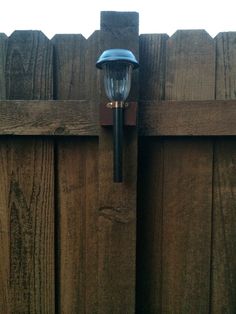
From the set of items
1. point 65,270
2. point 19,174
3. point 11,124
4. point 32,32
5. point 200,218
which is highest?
point 32,32

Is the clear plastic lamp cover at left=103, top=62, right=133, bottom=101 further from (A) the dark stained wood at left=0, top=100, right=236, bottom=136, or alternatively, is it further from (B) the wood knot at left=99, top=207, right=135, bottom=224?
(B) the wood knot at left=99, top=207, right=135, bottom=224

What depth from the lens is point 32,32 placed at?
4.73ft

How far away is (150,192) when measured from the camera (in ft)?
4.81

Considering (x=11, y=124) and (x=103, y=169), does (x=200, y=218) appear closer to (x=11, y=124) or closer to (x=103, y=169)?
(x=103, y=169)

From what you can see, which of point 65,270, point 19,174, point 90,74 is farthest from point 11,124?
point 65,270

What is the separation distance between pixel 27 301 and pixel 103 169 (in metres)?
0.74

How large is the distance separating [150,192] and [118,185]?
0.57 ft

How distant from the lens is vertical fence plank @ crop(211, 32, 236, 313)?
1.39 m

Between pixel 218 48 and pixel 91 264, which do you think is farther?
pixel 91 264

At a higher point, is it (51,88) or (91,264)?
(51,88)

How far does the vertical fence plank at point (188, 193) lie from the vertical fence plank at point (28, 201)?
54 centimetres

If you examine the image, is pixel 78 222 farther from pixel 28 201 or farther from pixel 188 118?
pixel 188 118

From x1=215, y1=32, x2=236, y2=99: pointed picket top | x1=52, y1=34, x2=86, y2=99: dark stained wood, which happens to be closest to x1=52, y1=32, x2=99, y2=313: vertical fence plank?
x1=52, y1=34, x2=86, y2=99: dark stained wood

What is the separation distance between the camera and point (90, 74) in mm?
1433
